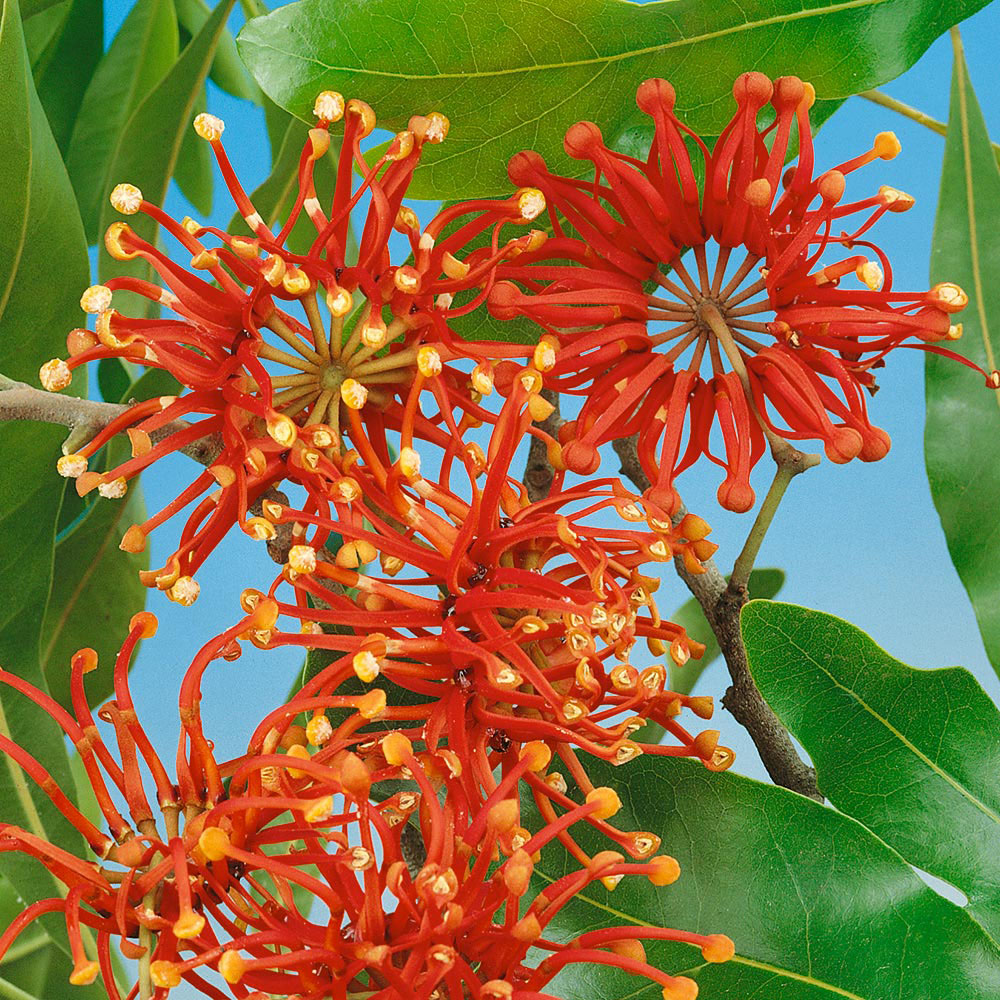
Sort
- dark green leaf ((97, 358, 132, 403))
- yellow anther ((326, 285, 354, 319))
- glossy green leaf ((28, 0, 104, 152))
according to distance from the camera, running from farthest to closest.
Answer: glossy green leaf ((28, 0, 104, 152)) < dark green leaf ((97, 358, 132, 403)) < yellow anther ((326, 285, 354, 319))

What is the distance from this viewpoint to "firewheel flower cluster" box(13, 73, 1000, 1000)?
0.48 meters

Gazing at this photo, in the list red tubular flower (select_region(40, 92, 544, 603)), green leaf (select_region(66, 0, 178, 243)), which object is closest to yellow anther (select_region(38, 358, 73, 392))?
red tubular flower (select_region(40, 92, 544, 603))

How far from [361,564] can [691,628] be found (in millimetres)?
505

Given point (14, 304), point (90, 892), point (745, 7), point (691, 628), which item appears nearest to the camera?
point (90, 892)

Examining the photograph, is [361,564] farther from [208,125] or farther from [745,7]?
[745,7]

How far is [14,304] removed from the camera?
0.78m

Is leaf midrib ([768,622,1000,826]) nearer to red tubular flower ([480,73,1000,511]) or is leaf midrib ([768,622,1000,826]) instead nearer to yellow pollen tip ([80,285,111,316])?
red tubular flower ([480,73,1000,511])

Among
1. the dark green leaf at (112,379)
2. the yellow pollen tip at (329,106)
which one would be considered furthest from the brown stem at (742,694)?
the dark green leaf at (112,379)

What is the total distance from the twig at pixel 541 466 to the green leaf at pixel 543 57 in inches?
5.0

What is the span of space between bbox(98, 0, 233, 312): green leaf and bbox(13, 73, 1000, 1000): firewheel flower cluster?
1.24ft

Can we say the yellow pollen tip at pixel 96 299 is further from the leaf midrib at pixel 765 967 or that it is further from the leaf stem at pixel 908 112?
the leaf stem at pixel 908 112

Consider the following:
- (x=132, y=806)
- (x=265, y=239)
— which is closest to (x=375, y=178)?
(x=265, y=239)

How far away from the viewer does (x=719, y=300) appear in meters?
0.63

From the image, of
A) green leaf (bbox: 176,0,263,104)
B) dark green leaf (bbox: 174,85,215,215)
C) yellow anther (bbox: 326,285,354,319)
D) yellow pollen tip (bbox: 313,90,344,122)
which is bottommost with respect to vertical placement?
yellow anther (bbox: 326,285,354,319)
